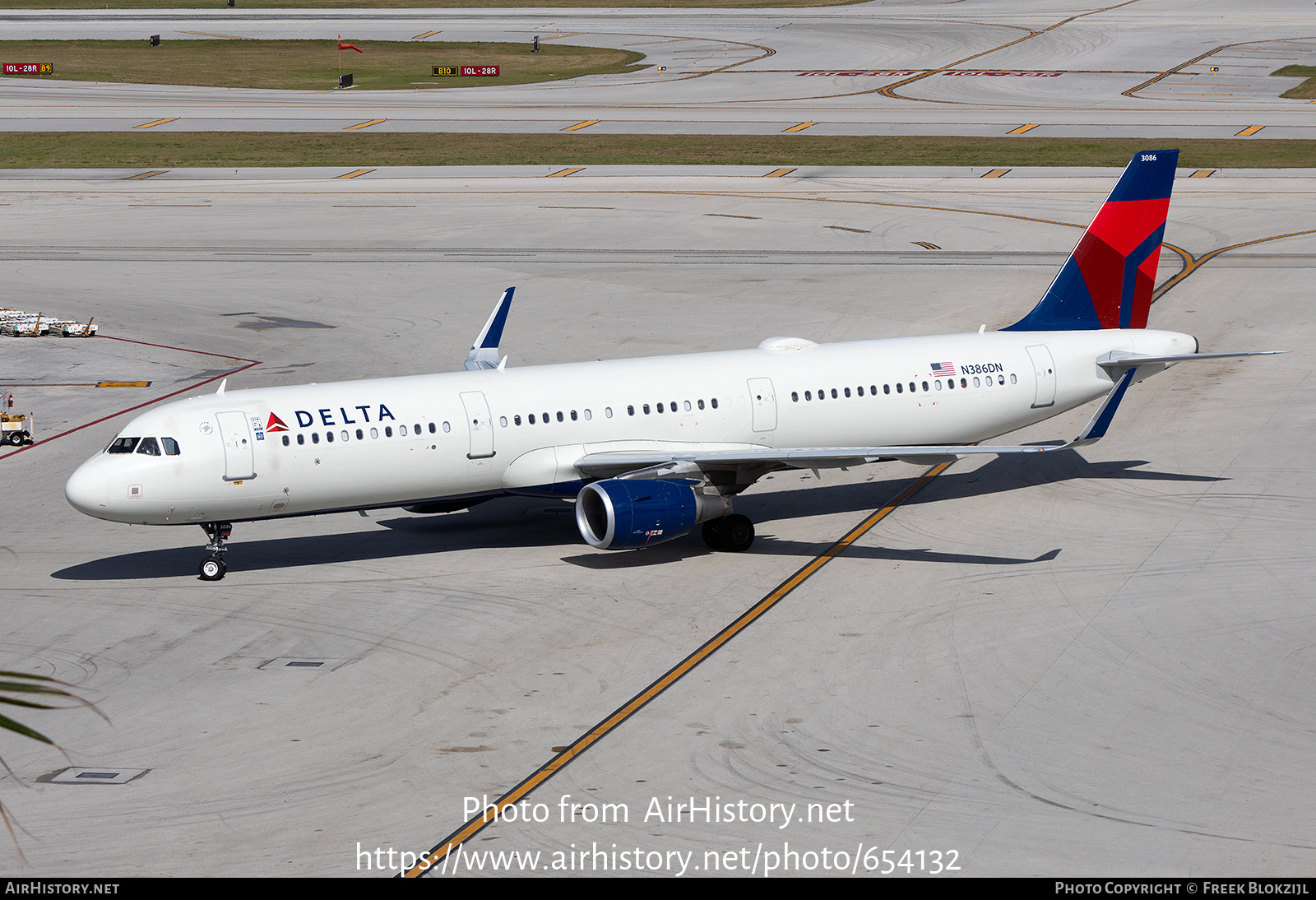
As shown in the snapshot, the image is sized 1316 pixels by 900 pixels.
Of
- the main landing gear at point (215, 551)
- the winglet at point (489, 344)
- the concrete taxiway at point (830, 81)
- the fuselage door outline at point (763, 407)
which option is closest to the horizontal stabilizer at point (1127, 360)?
the fuselage door outline at point (763, 407)

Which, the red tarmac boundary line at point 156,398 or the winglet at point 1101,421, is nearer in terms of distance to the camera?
the winglet at point 1101,421

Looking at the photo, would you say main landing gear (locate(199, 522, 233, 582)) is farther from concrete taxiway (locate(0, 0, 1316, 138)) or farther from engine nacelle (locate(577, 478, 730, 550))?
concrete taxiway (locate(0, 0, 1316, 138))

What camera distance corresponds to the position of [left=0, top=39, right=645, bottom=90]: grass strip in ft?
398

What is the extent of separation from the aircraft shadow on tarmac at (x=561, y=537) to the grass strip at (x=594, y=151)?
1862 inches

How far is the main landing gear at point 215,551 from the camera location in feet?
105

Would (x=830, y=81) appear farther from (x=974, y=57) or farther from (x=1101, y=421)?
(x=1101, y=421)

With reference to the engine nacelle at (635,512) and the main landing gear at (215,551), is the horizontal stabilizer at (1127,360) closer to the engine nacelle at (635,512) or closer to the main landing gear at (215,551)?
the engine nacelle at (635,512)

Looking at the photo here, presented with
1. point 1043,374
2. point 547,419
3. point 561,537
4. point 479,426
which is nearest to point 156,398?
point 561,537

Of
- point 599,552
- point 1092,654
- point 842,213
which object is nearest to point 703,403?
point 599,552

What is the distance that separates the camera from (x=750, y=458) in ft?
106

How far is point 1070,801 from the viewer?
2175 centimetres

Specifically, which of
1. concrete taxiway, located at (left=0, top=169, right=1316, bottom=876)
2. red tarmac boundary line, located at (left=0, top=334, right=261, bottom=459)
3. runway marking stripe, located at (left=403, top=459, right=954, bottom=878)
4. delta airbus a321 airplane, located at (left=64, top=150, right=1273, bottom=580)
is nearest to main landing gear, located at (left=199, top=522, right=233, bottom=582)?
delta airbus a321 airplane, located at (left=64, top=150, right=1273, bottom=580)

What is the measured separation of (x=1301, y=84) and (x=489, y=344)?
8926 cm

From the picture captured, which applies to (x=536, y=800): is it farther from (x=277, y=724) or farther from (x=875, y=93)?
(x=875, y=93)
